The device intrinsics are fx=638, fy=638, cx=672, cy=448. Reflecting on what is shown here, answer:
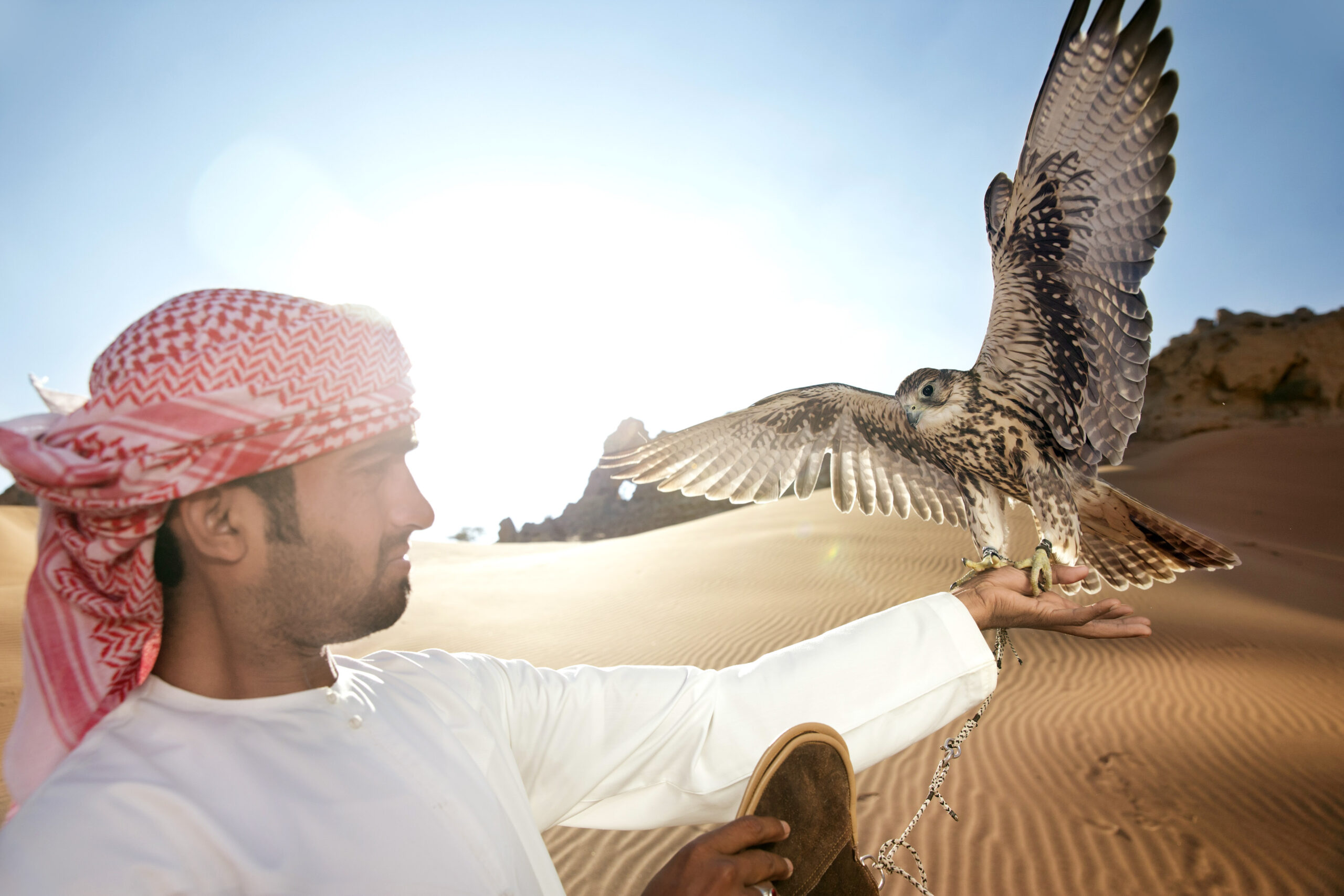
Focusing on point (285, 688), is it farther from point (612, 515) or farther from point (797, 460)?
point (612, 515)

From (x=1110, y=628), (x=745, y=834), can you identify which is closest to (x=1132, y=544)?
(x=1110, y=628)

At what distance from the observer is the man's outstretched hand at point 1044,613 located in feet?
4.56

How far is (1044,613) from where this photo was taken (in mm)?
1425

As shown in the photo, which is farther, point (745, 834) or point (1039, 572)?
point (1039, 572)

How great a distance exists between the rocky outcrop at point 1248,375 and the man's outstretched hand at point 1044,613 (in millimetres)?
25120

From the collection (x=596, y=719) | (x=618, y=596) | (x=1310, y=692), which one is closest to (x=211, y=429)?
(x=596, y=719)

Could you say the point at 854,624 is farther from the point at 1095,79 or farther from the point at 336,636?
the point at 1095,79

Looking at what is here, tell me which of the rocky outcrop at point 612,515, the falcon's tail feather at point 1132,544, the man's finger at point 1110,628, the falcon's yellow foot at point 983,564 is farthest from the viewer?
the rocky outcrop at point 612,515

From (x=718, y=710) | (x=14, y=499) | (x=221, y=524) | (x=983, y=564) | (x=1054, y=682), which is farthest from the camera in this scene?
(x=14, y=499)

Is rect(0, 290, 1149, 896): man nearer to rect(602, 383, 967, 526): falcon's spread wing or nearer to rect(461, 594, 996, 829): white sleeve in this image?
rect(461, 594, 996, 829): white sleeve

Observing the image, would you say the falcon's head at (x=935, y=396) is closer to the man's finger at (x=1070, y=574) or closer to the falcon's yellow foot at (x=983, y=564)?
the falcon's yellow foot at (x=983, y=564)

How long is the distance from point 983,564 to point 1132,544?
3.12 feet

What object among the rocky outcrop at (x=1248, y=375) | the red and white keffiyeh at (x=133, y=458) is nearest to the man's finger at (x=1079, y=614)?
the red and white keffiyeh at (x=133, y=458)

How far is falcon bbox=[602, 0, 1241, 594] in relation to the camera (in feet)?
6.95
